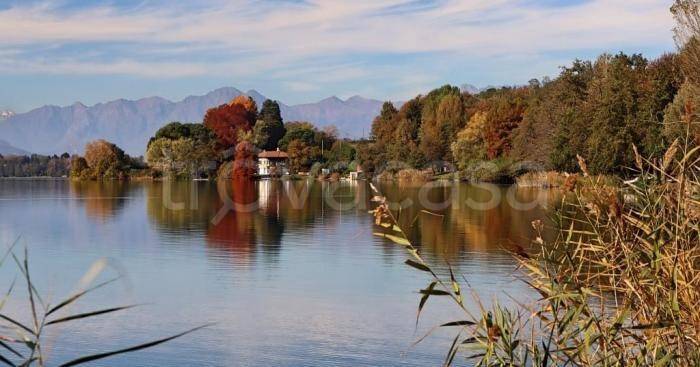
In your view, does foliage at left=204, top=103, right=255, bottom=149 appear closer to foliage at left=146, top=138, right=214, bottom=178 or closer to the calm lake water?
foliage at left=146, top=138, right=214, bottom=178

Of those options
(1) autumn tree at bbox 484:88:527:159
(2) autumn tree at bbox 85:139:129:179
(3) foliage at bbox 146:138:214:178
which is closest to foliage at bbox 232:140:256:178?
(3) foliage at bbox 146:138:214:178

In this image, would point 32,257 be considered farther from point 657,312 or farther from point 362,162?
point 362,162

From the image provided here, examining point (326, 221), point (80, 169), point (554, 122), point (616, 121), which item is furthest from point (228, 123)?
point (326, 221)

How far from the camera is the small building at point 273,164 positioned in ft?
257

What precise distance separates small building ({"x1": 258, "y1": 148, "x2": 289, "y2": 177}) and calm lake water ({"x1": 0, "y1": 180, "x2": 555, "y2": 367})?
171 ft

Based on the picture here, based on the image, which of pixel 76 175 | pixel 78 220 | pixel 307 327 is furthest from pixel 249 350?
pixel 76 175

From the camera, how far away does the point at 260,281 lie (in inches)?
498

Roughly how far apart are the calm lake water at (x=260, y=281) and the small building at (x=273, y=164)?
52.2 metres

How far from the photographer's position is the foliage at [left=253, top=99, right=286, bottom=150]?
289ft

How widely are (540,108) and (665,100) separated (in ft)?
50.4

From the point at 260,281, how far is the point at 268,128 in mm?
Answer: 82746

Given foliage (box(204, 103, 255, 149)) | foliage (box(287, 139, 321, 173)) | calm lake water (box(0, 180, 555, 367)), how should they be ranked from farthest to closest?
foliage (box(204, 103, 255, 149)), foliage (box(287, 139, 321, 173)), calm lake water (box(0, 180, 555, 367))

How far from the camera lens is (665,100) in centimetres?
3484

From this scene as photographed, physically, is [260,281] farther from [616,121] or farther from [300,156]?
[300,156]
